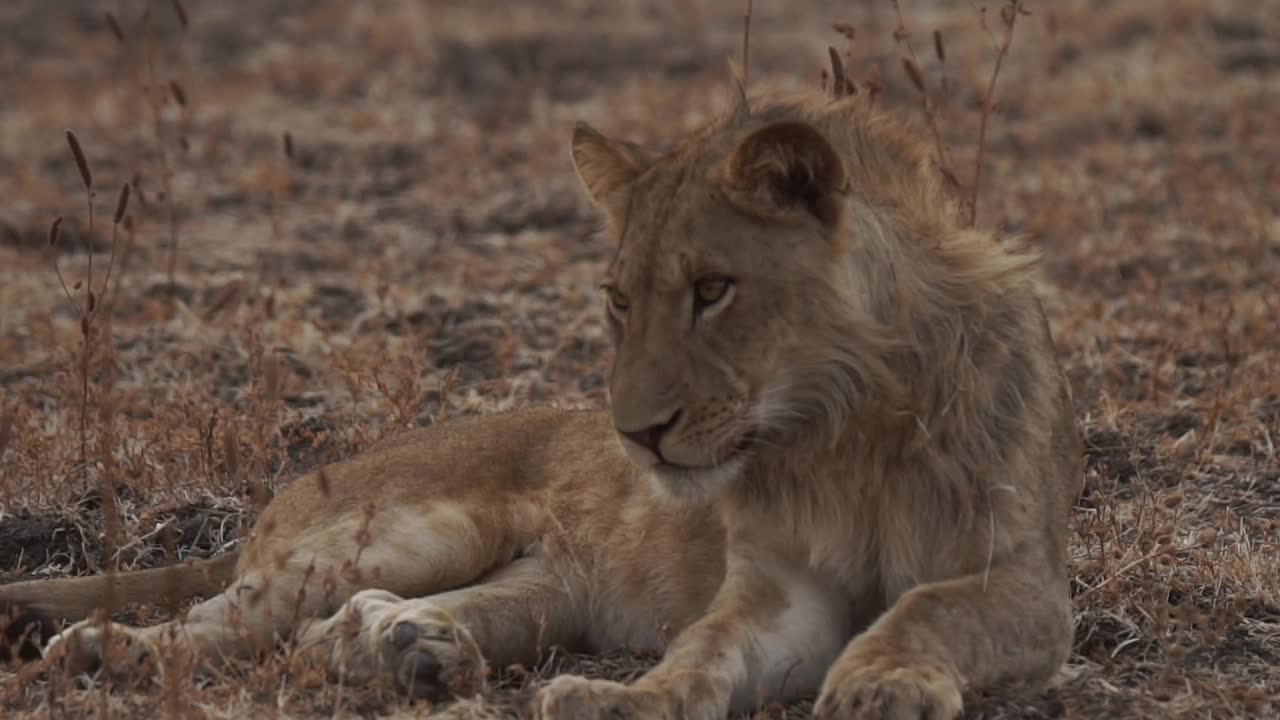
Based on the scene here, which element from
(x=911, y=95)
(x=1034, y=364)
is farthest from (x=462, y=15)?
(x=1034, y=364)

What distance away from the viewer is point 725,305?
4.04 metres

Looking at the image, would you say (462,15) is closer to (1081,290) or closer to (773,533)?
(1081,290)

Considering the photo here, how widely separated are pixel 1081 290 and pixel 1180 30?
5697 mm

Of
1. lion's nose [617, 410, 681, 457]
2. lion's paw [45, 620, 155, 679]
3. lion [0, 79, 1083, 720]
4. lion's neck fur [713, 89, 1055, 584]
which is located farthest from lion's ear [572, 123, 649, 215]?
lion's paw [45, 620, 155, 679]

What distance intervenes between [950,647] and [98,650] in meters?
1.70

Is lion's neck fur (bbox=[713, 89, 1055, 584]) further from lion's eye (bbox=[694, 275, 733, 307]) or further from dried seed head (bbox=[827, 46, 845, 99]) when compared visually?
dried seed head (bbox=[827, 46, 845, 99])

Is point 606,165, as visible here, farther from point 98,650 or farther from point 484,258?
point 484,258

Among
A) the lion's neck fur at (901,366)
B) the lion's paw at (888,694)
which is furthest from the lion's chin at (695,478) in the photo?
the lion's paw at (888,694)

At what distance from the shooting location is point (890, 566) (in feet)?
14.4

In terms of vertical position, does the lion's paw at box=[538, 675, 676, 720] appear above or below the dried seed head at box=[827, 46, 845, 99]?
below

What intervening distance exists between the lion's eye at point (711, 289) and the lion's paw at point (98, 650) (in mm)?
1296

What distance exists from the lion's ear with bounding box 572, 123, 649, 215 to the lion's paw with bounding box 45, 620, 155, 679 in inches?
52.1

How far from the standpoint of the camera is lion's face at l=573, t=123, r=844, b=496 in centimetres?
401

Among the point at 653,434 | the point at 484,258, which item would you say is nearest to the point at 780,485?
the point at 653,434
